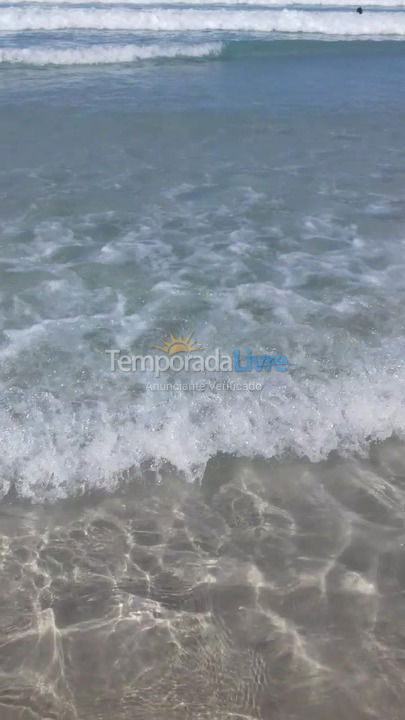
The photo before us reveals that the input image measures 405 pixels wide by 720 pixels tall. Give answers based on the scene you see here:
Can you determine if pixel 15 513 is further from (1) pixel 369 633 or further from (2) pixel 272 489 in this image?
(1) pixel 369 633

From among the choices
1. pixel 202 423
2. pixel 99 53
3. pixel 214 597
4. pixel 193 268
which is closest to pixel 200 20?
pixel 99 53

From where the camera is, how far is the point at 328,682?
3.46 m

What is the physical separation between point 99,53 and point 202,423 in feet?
46.3

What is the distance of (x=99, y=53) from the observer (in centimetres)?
1608


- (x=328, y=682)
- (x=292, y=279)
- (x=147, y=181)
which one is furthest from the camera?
(x=147, y=181)

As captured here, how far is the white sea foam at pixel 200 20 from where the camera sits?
19.6 m

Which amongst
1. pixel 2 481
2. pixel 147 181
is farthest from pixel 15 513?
pixel 147 181

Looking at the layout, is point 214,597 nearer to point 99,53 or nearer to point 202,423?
point 202,423

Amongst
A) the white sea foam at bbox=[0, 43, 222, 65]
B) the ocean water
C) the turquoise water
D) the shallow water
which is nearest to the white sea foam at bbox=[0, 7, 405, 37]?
the white sea foam at bbox=[0, 43, 222, 65]

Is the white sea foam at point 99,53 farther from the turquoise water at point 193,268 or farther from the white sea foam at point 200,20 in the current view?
the white sea foam at point 200,20

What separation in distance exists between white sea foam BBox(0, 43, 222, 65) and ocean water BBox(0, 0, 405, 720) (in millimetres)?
4975

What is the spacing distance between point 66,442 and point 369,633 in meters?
2.62

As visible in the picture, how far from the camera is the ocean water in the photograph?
3.54 metres

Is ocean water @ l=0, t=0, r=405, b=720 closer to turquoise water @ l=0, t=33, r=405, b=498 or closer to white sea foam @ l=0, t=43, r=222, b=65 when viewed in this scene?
turquoise water @ l=0, t=33, r=405, b=498
